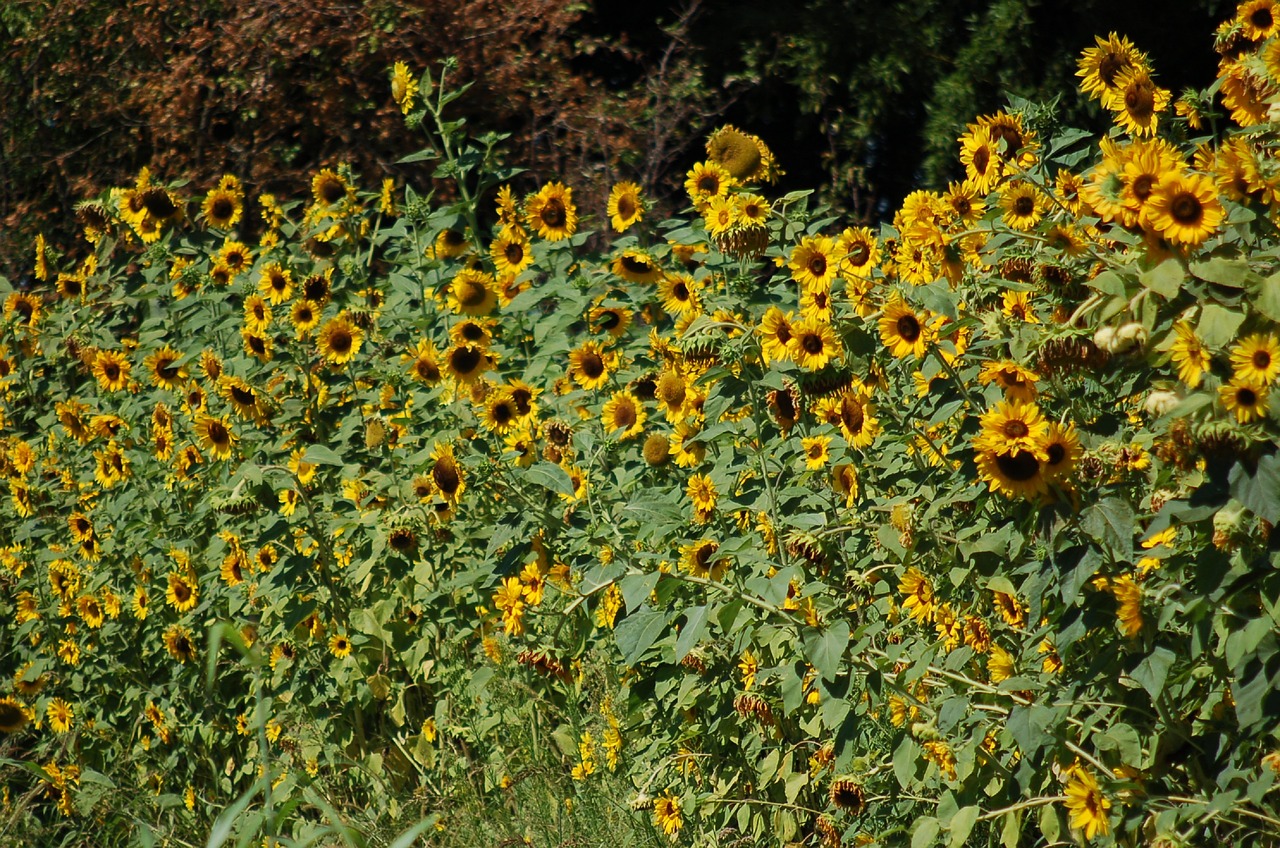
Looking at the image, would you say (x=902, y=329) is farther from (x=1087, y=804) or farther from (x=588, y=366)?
(x=588, y=366)

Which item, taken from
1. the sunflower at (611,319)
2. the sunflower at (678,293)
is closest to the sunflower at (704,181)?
the sunflower at (678,293)

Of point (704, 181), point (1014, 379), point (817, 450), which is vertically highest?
point (1014, 379)

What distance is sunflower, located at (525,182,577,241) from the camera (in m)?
3.73

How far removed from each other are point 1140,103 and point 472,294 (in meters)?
1.82

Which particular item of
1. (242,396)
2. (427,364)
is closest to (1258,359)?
(427,364)

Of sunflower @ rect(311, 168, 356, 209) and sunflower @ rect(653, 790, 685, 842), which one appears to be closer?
sunflower @ rect(653, 790, 685, 842)

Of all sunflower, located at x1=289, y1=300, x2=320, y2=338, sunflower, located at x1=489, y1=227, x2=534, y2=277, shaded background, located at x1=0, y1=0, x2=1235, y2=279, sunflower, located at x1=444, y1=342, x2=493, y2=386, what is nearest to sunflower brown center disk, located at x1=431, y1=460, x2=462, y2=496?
sunflower, located at x1=444, y1=342, x2=493, y2=386

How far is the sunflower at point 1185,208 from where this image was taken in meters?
1.67

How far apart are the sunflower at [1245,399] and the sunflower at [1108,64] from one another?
838mm

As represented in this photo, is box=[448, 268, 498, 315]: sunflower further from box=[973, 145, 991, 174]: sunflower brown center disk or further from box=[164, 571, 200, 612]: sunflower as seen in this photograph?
box=[973, 145, 991, 174]: sunflower brown center disk

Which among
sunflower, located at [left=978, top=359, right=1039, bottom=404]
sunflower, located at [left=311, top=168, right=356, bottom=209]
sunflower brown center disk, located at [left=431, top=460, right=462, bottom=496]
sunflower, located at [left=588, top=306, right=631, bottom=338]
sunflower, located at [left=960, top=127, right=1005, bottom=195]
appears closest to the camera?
sunflower, located at [left=978, top=359, right=1039, bottom=404]

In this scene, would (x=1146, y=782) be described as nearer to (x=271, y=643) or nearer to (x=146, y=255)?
(x=271, y=643)

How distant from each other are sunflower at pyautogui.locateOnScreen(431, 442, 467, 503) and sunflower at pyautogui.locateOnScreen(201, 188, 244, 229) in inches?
61.1

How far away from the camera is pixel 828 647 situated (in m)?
2.23
